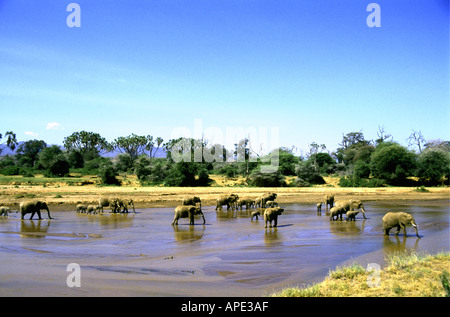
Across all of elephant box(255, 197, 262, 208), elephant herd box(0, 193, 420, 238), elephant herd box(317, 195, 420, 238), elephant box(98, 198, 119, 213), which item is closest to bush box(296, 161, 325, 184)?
elephant herd box(0, 193, 420, 238)

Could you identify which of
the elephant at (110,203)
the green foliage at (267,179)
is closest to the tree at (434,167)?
the green foliage at (267,179)

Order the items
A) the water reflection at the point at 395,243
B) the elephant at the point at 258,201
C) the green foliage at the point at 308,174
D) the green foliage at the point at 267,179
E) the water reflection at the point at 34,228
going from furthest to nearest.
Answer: the green foliage at the point at 308,174, the green foliage at the point at 267,179, the elephant at the point at 258,201, the water reflection at the point at 34,228, the water reflection at the point at 395,243

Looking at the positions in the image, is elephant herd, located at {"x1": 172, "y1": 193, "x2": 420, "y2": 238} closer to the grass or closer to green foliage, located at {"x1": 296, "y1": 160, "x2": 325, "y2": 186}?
the grass

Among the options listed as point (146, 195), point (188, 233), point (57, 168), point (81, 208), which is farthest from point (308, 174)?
point (188, 233)

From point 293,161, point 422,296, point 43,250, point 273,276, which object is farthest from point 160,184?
point 422,296

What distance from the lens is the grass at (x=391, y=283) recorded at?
8.13 metres

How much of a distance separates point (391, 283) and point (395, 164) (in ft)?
155

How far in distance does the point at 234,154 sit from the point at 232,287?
6750cm

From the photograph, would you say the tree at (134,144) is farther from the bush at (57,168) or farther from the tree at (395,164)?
the tree at (395,164)

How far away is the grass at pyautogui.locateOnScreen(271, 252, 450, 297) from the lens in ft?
26.7

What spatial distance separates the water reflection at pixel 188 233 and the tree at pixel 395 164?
40.0 metres

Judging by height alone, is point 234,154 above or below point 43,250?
above
